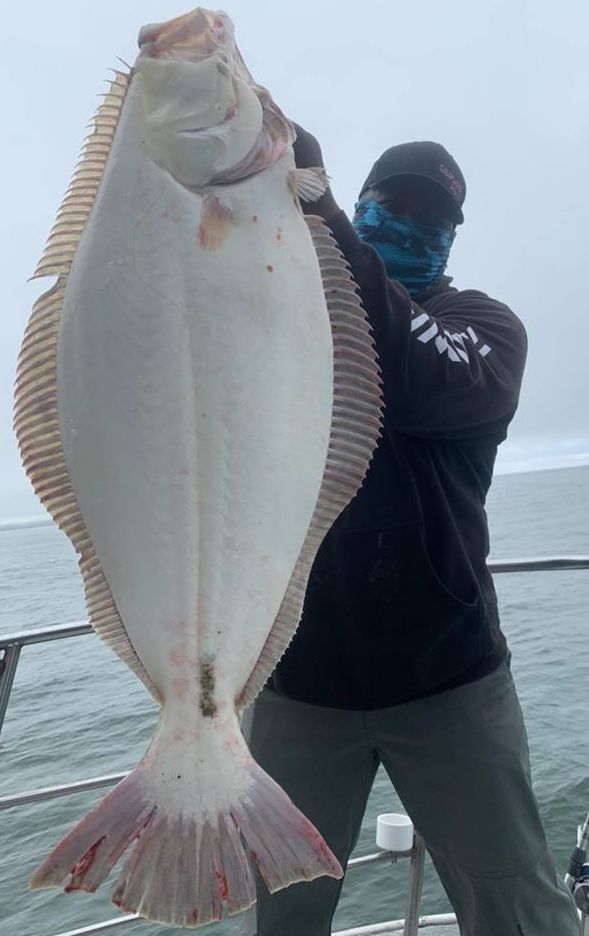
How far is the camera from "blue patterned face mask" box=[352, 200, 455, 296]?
2.23 m

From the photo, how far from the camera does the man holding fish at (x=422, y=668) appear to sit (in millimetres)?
2104

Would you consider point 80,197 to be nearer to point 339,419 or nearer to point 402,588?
point 339,419

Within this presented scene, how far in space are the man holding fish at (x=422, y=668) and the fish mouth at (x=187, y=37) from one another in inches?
29.7

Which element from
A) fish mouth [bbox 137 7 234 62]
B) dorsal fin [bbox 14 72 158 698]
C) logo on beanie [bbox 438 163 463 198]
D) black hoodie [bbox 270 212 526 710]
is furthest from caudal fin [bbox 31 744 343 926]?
logo on beanie [bbox 438 163 463 198]

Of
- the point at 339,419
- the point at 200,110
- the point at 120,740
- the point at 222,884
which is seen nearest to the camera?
the point at 222,884

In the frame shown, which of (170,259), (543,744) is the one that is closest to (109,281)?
(170,259)

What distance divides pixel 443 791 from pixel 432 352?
1240 mm

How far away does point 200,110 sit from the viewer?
1394 millimetres

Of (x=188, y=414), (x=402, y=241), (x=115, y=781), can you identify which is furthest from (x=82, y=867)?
(x=115, y=781)

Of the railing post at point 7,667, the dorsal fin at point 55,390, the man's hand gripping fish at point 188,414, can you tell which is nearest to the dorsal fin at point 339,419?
the man's hand gripping fish at point 188,414

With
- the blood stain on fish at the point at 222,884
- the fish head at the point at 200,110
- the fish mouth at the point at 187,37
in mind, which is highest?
the fish mouth at the point at 187,37

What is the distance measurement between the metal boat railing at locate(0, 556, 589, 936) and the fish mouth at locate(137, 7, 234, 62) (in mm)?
1863

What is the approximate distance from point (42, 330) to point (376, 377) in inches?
25.7

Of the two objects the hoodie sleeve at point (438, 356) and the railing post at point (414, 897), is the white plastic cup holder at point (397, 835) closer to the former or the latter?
the railing post at point (414, 897)
